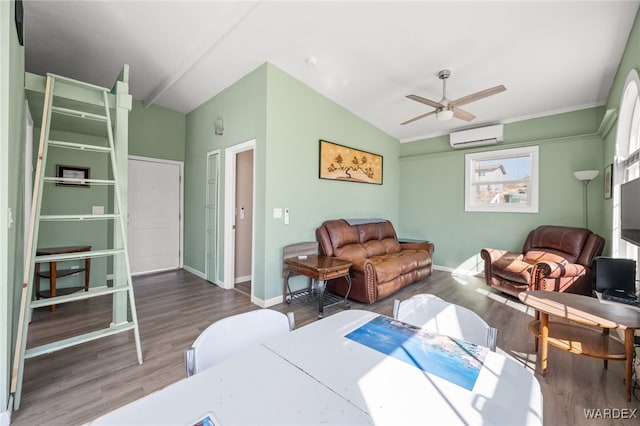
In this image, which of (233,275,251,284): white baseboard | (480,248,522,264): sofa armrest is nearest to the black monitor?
(480,248,522,264): sofa armrest

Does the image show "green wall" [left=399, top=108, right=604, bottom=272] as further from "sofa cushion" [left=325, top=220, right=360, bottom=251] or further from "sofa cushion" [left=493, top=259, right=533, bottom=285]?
"sofa cushion" [left=325, top=220, right=360, bottom=251]

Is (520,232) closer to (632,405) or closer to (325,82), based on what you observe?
(632,405)

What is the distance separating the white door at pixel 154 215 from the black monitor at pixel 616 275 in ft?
19.1

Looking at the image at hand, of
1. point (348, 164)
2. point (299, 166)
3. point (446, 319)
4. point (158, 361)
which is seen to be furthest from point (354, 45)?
point (158, 361)

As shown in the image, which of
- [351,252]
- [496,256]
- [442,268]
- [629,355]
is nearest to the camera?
[629,355]

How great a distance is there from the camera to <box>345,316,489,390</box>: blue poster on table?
3.07ft

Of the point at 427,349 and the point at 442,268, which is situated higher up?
the point at 427,349

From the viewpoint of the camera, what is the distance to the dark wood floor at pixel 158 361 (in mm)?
1709

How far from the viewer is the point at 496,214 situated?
4.79 meters

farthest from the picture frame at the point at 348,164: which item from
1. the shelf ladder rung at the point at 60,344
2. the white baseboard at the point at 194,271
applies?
the shelf ladder rung at the point at 60,344

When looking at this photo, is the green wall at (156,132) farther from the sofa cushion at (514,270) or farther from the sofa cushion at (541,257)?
the sofa cushion at (541,257)

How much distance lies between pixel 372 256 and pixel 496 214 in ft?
8.03

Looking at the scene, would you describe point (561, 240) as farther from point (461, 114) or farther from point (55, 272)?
point (55, 272)

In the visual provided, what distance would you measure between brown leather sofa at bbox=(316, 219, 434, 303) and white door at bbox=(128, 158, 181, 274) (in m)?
2.94
